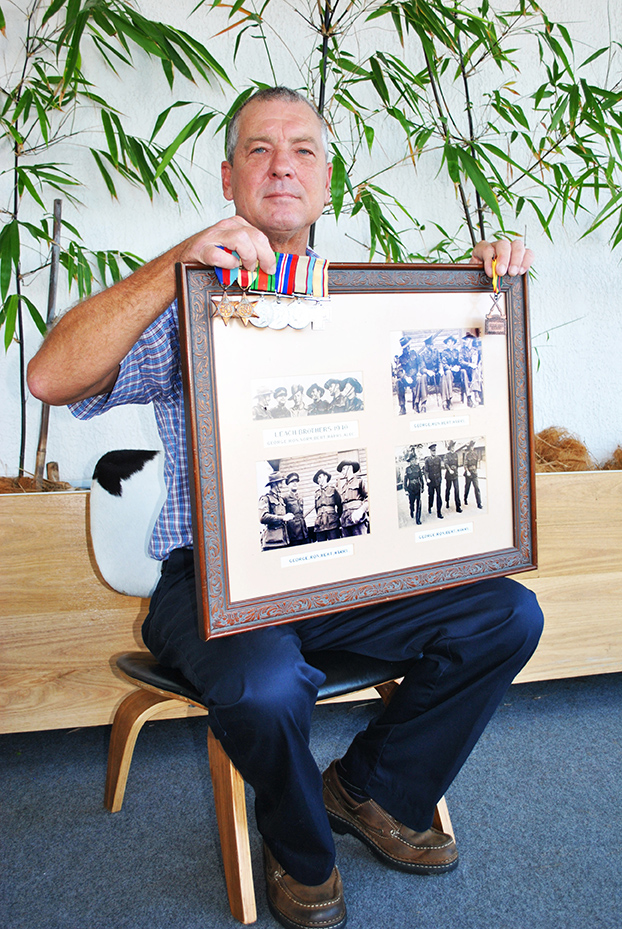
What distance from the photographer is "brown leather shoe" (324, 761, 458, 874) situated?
1.09 metres

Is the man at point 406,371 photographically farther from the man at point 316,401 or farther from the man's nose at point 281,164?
the man's nose at point 281,164

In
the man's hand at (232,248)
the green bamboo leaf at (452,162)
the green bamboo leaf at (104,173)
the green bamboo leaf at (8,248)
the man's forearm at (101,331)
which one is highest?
the green bamboo leaf at (104,173)

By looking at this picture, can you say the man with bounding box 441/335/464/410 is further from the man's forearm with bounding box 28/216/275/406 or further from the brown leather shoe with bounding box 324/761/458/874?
the brown leather shoe with bounding box 324/761/458/874

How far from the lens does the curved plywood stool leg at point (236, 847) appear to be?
0.98m

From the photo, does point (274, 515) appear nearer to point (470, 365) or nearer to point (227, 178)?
point (470, 365)

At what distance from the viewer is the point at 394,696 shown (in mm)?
1122

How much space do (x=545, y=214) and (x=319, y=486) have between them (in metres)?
1.91

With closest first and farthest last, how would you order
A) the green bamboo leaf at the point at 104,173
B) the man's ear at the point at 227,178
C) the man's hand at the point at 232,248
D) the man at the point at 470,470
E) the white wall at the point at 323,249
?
the man's hand at the point at 232,248 → the man at the point at 470,470 → the man's ear at the point at 227,178 → the green bamboo leaf at the point at 104,173 → the white wall at the point at 323,249

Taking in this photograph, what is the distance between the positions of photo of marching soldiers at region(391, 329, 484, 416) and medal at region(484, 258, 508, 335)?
2 cm

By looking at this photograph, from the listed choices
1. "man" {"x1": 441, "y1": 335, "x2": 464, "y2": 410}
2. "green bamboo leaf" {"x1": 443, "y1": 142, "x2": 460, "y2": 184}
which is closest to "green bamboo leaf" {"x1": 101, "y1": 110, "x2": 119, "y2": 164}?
"green bamboo leaf" {"x1": 443, "y1": 142, "x2": 460, "y2": 184}

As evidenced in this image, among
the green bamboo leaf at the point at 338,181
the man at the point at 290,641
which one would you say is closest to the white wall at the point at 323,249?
the green bamboo leaf at the point at 338,181

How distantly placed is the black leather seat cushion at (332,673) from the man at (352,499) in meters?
0.23

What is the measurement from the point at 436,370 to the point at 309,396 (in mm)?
222

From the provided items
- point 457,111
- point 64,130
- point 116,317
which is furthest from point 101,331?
point 457,111
